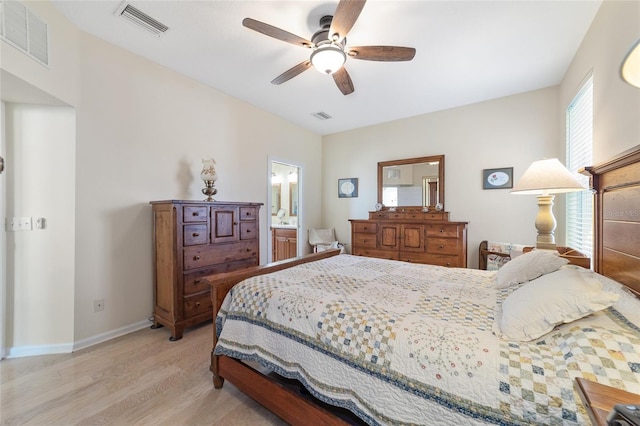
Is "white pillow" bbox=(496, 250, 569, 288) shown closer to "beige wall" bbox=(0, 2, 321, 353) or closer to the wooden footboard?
the wooden footboard

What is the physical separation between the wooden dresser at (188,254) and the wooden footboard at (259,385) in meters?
0.96

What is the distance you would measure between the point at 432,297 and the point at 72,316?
114 inches

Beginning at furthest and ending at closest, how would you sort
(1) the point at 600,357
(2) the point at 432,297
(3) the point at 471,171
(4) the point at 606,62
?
1. (3) the point at 471,171
2. (4) the point at 606,62
3. (2) the point at 432,297
4. (1) the point at 600,357

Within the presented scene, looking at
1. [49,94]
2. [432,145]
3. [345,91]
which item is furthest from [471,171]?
[49,94]

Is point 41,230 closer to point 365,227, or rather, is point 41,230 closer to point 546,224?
point 365,227

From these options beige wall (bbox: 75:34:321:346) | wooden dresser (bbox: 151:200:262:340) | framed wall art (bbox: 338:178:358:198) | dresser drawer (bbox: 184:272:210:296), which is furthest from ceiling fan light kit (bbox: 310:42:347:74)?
framed wall art (bbox: 338:178:358:198)

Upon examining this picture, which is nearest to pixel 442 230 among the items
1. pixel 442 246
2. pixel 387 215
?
pixel 442 246

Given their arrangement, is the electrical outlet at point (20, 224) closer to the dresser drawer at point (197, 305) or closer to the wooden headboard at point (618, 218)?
the dresser drawer at point (197, 305)

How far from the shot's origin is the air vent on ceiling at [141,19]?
2020 mm

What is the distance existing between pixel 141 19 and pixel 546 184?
348 cm

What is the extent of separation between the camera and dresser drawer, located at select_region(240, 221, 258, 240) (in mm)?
3083

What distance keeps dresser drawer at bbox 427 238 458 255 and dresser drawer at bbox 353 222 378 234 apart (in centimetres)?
81

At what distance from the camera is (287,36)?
187 centimetres

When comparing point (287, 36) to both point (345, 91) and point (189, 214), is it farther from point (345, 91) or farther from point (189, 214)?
point (189, 214)
